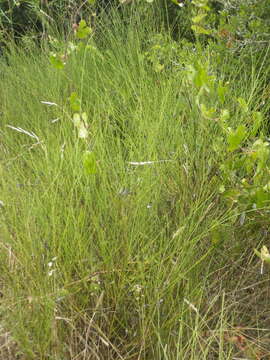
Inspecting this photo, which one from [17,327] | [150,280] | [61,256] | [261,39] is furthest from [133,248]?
[261,39]

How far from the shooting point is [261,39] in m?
2.65

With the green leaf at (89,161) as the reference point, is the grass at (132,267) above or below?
below

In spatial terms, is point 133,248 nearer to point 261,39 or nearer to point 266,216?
point 266,216

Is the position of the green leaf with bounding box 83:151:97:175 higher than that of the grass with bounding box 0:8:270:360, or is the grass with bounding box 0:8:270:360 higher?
the green leaf with bounding box 83:151:97:175

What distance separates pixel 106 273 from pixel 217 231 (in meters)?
0.36

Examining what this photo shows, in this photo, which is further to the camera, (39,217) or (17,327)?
(39,217)

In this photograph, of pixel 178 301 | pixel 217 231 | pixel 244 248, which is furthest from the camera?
pixel 244 248

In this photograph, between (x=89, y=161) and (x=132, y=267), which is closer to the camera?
(x=89, y=161)

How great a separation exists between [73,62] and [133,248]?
170cm

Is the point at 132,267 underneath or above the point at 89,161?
underneath

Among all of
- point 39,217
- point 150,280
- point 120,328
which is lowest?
point 120,328

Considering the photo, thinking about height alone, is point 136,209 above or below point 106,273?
above

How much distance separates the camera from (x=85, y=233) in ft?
5.19

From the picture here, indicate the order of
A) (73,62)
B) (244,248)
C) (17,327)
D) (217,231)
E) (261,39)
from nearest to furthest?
1. (17,327)
2. (217,231)
3. (244,248)
4. (261,39)
5. (73,62)
